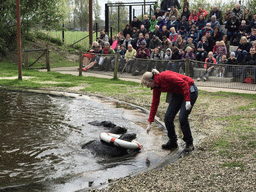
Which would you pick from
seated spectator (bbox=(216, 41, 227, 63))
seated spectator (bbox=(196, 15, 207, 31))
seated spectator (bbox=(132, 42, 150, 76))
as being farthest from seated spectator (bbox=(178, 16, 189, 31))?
seated spectator (bbox=(216, 41, 227, 63))

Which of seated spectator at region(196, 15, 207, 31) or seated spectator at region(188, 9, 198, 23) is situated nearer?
seated spectator at region(196, 15, 207, 31)

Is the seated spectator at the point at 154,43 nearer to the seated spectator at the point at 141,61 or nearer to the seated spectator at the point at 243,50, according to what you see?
the seated spectator at the point at 141,61

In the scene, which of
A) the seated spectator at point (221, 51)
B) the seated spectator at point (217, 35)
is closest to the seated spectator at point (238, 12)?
the seated spectator at point (217, 35)

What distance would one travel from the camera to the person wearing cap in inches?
266

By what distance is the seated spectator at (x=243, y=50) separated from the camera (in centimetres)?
1581

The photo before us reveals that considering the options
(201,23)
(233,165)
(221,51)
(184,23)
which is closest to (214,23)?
(201,23)

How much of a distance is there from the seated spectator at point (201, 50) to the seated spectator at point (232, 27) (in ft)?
5.66

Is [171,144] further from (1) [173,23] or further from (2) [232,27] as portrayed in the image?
(1) [173,23]

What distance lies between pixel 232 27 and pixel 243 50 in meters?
2.90

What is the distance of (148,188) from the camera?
17.3 feet

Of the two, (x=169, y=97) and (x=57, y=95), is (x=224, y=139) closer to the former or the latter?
(x=169, y=97)

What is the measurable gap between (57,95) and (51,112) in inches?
112

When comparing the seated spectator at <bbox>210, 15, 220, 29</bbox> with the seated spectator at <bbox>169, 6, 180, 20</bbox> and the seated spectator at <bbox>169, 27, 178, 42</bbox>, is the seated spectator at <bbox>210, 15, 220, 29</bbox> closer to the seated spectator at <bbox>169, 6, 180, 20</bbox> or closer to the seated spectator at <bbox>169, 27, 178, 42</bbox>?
the seated spectator at <bbox>169, 27, 178, 42</bbox>

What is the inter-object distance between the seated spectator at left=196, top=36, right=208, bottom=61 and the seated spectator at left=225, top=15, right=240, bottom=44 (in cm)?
173
